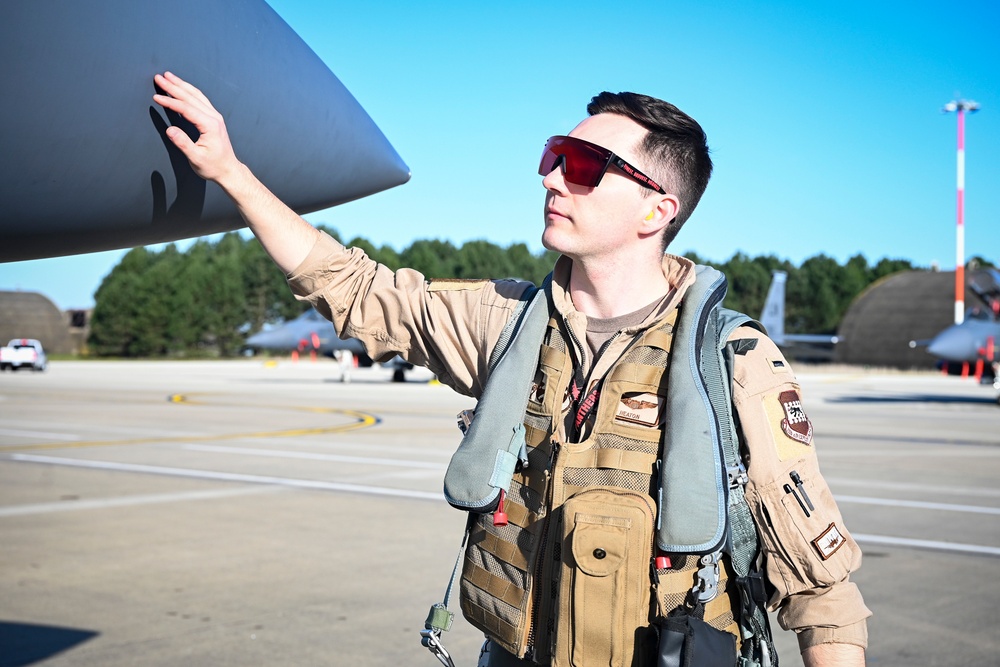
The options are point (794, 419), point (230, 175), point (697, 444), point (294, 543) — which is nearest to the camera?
point (697, 444)

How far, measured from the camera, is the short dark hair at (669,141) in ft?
7.07

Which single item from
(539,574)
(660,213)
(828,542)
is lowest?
(539,574)

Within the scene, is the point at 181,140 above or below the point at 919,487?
A: above

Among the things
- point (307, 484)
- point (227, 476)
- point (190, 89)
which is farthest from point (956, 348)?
point (190, 89)

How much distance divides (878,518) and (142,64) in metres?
7.63

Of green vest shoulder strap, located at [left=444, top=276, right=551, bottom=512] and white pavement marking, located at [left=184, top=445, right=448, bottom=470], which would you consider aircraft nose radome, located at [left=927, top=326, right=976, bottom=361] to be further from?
green vest shoulder strap, located at [left=444, top=276, right=551, bottom=512]

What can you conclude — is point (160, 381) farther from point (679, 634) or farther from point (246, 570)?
point (679, 634)

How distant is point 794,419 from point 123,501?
7.63m

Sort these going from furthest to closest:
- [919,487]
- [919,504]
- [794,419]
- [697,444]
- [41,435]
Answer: [41,435], [919,487], [919,504], [794,419], [697,444]

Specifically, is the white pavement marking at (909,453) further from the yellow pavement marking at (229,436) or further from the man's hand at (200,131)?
the man's hand at (200,131)

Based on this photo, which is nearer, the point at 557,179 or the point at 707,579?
the point at 707,579

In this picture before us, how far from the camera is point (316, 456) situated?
461 inches

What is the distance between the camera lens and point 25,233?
1.99 meters

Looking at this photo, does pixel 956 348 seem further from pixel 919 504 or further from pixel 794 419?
pixel 794 419
